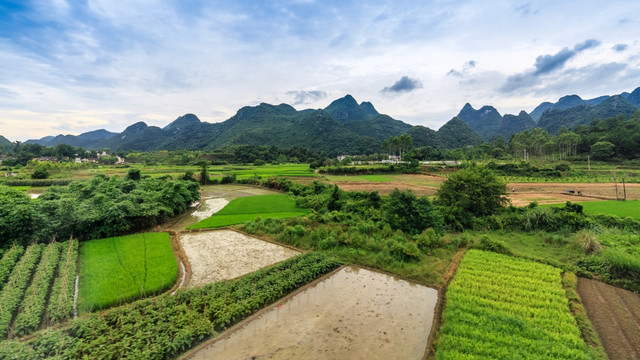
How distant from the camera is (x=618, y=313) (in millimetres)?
7766

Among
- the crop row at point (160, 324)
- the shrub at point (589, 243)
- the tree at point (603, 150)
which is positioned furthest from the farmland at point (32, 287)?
the tree at point (603, 150)

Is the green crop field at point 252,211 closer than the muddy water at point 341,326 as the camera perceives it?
No

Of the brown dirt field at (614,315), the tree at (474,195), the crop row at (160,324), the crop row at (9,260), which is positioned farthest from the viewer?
the tree at (474,195)

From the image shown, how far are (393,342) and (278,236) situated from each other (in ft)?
31.1

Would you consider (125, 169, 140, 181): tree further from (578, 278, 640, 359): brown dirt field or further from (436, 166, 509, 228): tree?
(578, 278, 640, 359): brown dirt field

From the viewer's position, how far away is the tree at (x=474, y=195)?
56.5 feet

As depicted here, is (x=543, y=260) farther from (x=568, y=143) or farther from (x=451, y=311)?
(x=568, y=143)

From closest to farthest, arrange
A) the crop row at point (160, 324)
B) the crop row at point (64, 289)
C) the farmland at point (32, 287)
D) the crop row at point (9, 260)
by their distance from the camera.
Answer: the crop row at point (160, 324) → the farmland at point (32, 287) → the crop row at point (64, 289) → the crop row at point (9, 260)

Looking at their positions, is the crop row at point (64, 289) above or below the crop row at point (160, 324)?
above

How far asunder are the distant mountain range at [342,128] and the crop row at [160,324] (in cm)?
9021

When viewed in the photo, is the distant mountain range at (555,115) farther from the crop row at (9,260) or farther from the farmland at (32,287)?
the crop row at (9,260)

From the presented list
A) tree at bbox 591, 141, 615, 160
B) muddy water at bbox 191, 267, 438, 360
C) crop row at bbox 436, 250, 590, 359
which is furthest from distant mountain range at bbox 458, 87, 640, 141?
muddy water at bbox 191, 267, 438, 360

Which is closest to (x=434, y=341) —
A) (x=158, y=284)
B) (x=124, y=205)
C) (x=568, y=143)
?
(x=158, y=284)

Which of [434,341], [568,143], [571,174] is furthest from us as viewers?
[568,143]
